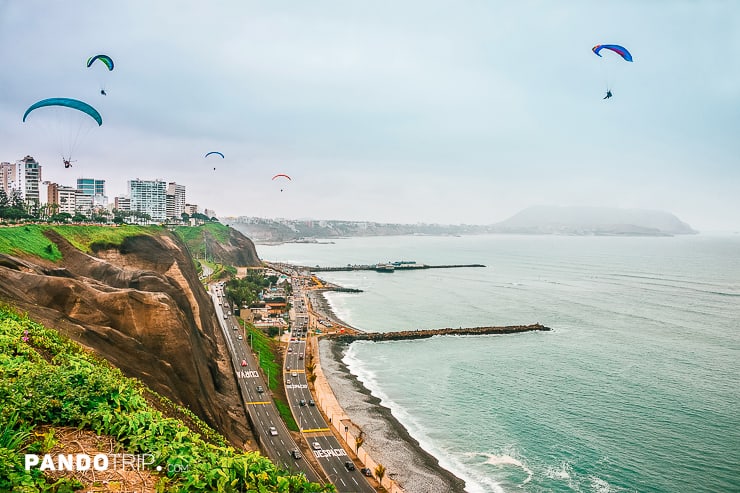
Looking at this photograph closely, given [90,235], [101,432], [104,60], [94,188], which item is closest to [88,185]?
[94,188]

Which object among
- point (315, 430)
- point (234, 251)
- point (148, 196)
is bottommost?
point (315, 430)

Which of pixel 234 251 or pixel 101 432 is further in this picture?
pixel 234 251

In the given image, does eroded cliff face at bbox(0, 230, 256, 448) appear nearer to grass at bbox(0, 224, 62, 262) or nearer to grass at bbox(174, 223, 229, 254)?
grass at bbox(0, 224, 62, 262)

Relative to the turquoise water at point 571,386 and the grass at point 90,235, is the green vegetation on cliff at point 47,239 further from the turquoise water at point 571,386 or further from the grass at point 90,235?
the turquoise water at point 571,386

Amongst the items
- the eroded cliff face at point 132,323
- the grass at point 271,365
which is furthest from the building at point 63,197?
the eroded cliff face at point 132,323

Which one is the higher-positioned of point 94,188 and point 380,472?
point 94,188

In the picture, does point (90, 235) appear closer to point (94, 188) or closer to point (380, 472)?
point (380, 472)

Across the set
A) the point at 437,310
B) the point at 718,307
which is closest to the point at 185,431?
the point at 437,310
